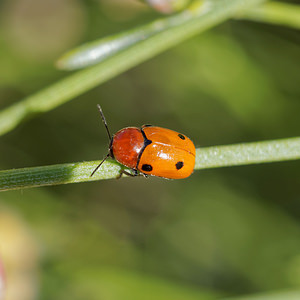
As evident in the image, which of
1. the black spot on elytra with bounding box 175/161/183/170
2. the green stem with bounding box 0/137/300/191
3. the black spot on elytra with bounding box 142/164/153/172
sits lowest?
the green stem with bounding box 0/137/300/191

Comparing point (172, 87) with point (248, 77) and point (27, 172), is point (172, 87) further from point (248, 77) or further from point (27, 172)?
point (27, 172)

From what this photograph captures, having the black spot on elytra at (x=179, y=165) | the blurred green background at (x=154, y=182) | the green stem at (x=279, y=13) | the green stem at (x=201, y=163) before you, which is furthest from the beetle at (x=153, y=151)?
the blurred green background at (x=154, y=182)

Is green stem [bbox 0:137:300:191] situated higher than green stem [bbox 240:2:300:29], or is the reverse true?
green stem [bbox 240:2:300:29]

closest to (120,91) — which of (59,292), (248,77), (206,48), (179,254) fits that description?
Answer: (206,48)

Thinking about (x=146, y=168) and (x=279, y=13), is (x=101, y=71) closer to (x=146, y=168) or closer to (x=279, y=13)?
(x=146, y=168)

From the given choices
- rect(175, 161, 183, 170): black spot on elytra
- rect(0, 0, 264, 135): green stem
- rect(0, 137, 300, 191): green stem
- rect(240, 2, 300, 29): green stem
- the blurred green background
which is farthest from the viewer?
the blurred green background

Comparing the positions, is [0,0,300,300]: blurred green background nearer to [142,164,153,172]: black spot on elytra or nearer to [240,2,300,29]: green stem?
[240,2,300,29]: green stem

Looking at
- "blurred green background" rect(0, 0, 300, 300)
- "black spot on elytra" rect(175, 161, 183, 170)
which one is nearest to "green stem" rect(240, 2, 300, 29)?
"blurred green background" rect(0, 0, 300, 300)

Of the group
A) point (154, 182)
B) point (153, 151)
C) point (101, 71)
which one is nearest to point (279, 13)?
point (153, 151)
